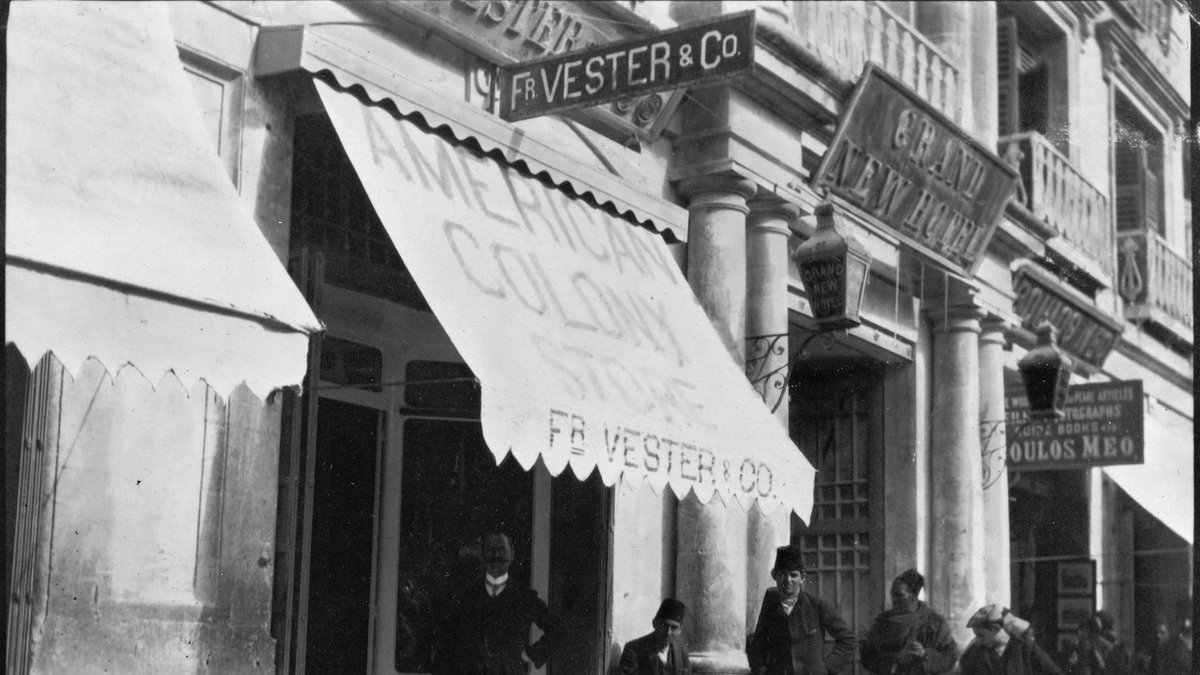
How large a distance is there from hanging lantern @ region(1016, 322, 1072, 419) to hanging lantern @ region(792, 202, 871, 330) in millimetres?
3818

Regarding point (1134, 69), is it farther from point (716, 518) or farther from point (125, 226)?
point (125, 226)

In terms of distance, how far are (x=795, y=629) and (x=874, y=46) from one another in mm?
5451

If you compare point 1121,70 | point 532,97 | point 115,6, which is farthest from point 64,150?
point 1121,70

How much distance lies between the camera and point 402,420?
1027 centimetres

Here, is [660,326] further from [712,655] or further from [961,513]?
[961,513]

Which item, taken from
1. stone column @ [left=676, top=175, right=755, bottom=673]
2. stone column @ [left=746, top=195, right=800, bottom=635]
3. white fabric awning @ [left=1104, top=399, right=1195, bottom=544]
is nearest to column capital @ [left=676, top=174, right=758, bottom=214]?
stone column @ [left=676, top=175, right=755, bottom=673]

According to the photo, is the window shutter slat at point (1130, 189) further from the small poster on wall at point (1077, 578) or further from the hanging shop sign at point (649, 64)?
the hanging shop sign at point (649, 64)

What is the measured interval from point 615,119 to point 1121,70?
35.7 ft

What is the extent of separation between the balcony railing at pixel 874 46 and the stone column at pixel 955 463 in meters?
1.76

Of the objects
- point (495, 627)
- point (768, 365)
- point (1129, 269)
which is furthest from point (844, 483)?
point (495, 627)

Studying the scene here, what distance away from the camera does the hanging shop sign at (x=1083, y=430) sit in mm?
15562

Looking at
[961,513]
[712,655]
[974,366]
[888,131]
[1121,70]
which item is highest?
[1121,70]

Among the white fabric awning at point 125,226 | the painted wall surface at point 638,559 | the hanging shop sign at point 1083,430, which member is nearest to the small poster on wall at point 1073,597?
the hanging shop sign at point 1083,430

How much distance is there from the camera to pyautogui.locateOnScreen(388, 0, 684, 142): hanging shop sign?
9188 millimetres
